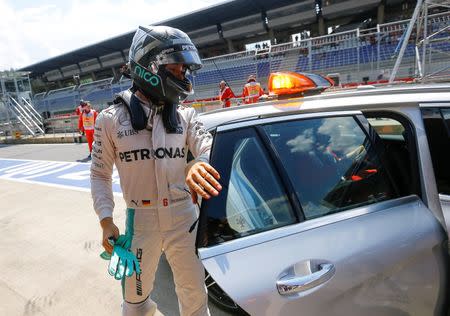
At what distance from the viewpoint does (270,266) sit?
3.76 feet

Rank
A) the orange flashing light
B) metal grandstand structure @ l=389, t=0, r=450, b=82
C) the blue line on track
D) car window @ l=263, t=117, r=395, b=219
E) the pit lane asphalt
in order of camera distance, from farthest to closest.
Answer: metal grandstand structure @ l=389, t=0, r=450, b=82 < the blue line on track < the pit lane asphalt < the orange flashing light < car window @ l=263, t=117, r=395, b=219

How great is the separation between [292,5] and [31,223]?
2625 cm

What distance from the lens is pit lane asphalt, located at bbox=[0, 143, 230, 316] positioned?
7.86 ft

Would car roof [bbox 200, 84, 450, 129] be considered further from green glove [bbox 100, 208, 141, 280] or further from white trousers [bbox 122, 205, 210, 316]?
green glove [bbox 100, 208, 141, 280]

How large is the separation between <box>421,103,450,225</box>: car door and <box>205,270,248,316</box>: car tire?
3.24 feet

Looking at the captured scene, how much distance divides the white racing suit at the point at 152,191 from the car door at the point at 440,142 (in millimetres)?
1081

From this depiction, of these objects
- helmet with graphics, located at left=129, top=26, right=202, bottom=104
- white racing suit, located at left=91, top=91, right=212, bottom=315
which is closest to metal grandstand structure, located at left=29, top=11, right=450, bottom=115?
helmet with graphics, located at left=129, top=26, right=202, bottom=104

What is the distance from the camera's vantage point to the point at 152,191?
5.02 feet

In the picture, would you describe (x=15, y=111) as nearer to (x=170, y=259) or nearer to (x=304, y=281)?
(x=170, y=259)

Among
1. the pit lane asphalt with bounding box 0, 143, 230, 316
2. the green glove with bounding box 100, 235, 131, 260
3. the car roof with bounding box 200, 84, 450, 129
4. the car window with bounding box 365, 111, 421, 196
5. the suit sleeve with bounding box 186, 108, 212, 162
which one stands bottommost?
the pit lane asphalt with bounding box 0, 143, 230, 316

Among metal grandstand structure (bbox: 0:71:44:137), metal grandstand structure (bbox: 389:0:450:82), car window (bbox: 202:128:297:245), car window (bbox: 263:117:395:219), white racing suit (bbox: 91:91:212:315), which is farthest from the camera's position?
metal grandstand structure (bbox: 0:71:44:137)

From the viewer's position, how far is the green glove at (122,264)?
142 cm

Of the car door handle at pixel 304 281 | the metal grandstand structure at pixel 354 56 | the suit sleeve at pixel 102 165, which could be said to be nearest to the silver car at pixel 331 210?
the car door handle at pixel 304 281

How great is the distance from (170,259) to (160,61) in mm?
978
